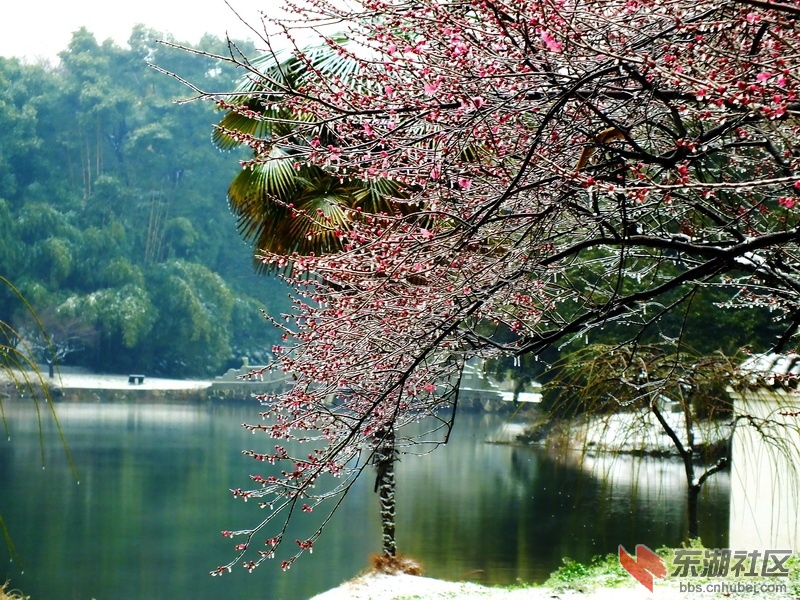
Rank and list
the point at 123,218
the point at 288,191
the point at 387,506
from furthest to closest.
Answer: the point at 123,218, the point at 387,506, the point at 288,191

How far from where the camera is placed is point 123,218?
54969mm

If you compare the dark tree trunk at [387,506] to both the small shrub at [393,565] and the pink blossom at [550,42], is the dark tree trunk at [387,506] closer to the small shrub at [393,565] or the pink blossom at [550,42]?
the small shrub at [393,565]

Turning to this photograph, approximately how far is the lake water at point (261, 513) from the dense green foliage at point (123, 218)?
1975cm

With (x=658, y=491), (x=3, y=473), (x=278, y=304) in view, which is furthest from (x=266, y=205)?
(x=278, y=304)

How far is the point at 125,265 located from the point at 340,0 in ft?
159

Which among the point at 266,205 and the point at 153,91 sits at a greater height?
the point at 153,91

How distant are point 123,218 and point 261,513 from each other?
37714mm

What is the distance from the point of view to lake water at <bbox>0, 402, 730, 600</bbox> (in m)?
14.8

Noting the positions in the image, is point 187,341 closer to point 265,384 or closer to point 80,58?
point 265,384

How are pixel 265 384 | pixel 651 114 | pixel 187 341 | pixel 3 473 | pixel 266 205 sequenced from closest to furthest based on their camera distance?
pixel 651 114
pixel 266 205
pixel 3 473
pixel 265 384
pixel 187 341

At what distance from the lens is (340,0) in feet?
14.7

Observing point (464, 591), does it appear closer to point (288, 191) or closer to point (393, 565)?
point (393, 565)

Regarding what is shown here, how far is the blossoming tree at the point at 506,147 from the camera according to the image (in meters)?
3.34

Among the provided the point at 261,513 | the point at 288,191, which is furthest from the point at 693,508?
the point at 261,513
